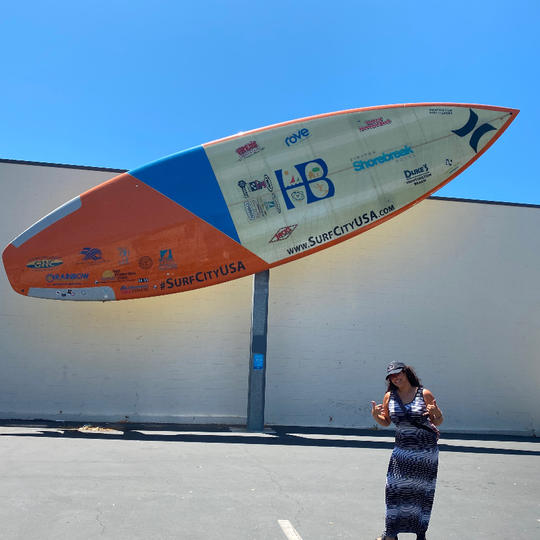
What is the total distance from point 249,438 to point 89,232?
17.8ft

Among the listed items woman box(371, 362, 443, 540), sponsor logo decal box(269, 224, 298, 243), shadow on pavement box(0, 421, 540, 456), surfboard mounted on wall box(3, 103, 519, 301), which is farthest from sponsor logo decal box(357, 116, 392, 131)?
woman box(371, 362, 443, 540)

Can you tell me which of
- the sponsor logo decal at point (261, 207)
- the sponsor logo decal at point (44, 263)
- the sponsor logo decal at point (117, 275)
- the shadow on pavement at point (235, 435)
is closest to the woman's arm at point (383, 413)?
the shadow on pavement at point (235, 435)

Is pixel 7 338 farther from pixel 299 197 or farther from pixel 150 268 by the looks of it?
pixel 299 197

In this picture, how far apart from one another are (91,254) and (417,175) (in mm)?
7577

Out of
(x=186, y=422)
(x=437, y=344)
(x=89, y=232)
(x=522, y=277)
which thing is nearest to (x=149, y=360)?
(x=186, y=422)

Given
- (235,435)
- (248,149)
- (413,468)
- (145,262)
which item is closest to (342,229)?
(248,149)

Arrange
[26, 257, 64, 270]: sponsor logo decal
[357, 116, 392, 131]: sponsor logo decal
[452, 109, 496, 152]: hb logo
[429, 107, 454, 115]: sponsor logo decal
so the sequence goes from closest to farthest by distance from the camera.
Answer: [26, 257, 64, 270]: sponsor logo decal, [357, 116, 392, 131]: sponsor logo decal, [429, 107, 454, 115]: sponsor logo decal, [452, 109, 496, 152]: hb logo

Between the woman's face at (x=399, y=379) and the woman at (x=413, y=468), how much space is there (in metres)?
0.13

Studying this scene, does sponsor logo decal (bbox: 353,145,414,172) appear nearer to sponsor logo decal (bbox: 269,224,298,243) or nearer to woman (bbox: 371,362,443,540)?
sponsor logo decal (bbox: 269,224,298,243)

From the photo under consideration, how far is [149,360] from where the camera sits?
12.3m

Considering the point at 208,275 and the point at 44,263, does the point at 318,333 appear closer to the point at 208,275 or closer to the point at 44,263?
the point at 208,275

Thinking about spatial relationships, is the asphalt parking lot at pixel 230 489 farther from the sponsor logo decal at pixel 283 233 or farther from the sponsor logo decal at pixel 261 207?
the sponsor logo decal at pixel 261 207

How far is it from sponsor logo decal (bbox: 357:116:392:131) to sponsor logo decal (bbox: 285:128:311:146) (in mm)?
1278

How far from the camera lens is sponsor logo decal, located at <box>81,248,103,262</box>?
10.7 meters
